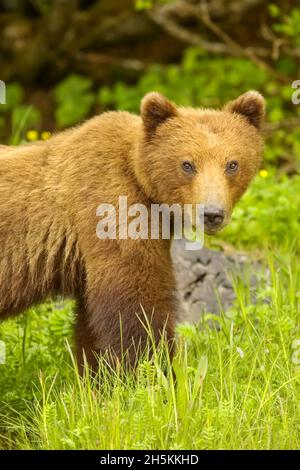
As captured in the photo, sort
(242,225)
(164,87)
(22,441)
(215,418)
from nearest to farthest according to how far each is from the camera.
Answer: (215,418) < (22,441) < (242,225) < (164,87)

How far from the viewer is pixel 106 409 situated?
500 cm

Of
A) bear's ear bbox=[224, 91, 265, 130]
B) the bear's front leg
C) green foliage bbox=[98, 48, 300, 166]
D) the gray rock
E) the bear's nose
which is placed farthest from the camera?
green foliage bbox=[98, 48, 300, 166]

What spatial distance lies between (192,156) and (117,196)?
0.49 meters

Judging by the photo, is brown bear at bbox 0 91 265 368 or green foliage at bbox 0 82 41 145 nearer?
brown bear at bbox 0 91 265 368

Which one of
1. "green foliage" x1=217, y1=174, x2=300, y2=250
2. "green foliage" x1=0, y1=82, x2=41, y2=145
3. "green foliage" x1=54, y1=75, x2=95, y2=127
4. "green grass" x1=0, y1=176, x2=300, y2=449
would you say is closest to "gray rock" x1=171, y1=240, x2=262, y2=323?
"green grass" x1=0, y1=176, x2=300, y2=449

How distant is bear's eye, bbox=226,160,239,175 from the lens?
5734 millimetres

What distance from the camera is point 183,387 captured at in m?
5.04

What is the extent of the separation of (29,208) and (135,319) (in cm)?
93

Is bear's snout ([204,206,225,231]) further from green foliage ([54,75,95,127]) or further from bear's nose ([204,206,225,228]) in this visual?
green foliage ([54,75,95,127])

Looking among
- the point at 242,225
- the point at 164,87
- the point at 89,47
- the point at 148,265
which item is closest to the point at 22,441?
the point at 148,265

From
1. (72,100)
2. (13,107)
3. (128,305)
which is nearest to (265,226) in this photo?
(128,305)

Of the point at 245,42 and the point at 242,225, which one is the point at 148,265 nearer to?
the point at 242,225

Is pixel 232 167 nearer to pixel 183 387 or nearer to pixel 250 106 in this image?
pixel 250 106

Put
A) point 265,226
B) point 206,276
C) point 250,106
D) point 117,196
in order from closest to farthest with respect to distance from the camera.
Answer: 1. point 117,196
2. point 250,106
3. point 206,276
4. point 265,226
